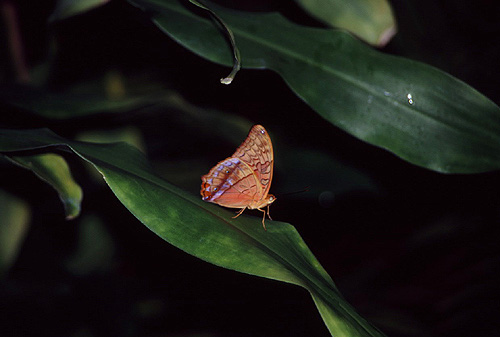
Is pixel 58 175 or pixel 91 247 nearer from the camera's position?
pixel 58 175

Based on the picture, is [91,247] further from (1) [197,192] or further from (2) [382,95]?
(2) [382,95]

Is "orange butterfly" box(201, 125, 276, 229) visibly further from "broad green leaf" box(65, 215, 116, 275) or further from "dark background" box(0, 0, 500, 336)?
"broad green leaf" box(65, 215, 116, 275)

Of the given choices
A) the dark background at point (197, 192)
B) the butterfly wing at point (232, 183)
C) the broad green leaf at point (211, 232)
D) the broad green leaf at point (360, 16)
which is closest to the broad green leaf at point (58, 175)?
the broad green leaf at point (211, 232)

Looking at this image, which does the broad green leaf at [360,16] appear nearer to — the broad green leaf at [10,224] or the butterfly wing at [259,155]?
the butterfly wing at [259,155]

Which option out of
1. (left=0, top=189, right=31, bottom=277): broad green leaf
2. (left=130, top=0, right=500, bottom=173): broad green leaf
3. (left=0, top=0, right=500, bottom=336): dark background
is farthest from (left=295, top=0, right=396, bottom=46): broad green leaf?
(left=0, top=189, right=31, bottom=277): broad green leaf

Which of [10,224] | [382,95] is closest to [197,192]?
[10,224]

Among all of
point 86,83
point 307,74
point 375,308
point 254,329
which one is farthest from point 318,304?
point 86,83

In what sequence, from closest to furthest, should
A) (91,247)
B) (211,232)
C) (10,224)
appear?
(211,232), (10,224), (91,247)

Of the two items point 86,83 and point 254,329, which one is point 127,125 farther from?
point 254,329
